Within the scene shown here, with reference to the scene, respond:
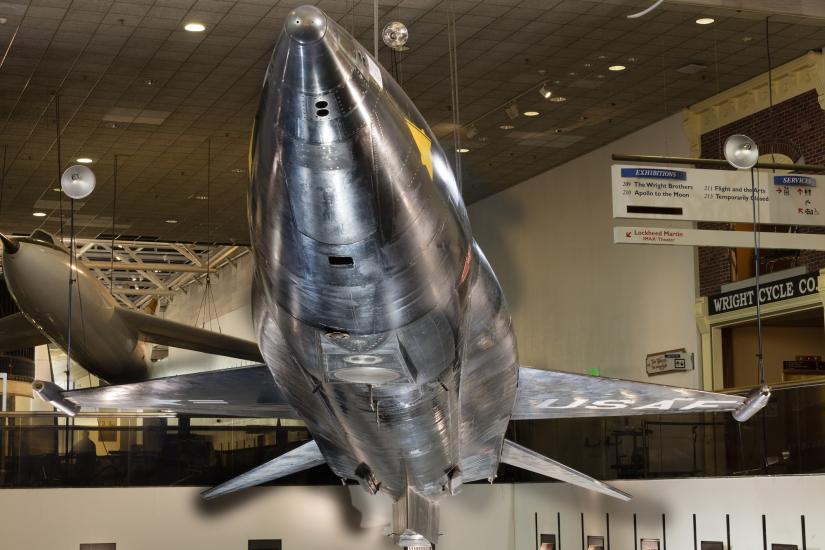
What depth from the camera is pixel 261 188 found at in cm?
368

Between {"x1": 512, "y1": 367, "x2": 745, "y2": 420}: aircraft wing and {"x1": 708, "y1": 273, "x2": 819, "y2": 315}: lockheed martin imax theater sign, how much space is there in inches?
340

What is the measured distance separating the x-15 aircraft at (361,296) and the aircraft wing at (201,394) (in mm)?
10

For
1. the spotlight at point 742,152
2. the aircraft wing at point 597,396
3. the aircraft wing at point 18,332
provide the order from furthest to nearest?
the aircraft wing at point 18,332
the spotlight at point 742,152
the aircraft wing at point 597,396

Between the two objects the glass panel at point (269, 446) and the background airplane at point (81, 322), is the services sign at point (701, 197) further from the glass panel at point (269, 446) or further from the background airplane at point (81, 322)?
the background airplane at point (81, 322)

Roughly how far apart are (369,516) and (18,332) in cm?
500

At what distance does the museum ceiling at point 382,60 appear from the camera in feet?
40.6

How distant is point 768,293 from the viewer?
15.2 m

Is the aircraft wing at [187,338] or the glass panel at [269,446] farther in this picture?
the aircraft wing at [187,338]

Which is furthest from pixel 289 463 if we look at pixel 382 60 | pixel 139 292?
pixel 139 292

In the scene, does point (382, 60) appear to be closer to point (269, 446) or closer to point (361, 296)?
point (269, 446)

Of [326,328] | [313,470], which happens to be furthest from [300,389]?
[313,470]

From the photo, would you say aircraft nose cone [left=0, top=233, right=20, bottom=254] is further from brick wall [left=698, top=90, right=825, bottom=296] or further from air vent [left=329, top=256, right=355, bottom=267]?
brick wall [left=698, top=90, right=825, bottom=296]

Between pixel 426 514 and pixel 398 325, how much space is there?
11.5 feet

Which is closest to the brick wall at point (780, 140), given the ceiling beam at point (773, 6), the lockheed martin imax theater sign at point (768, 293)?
the lockheed martin imax theater sign at point (768, 293)
